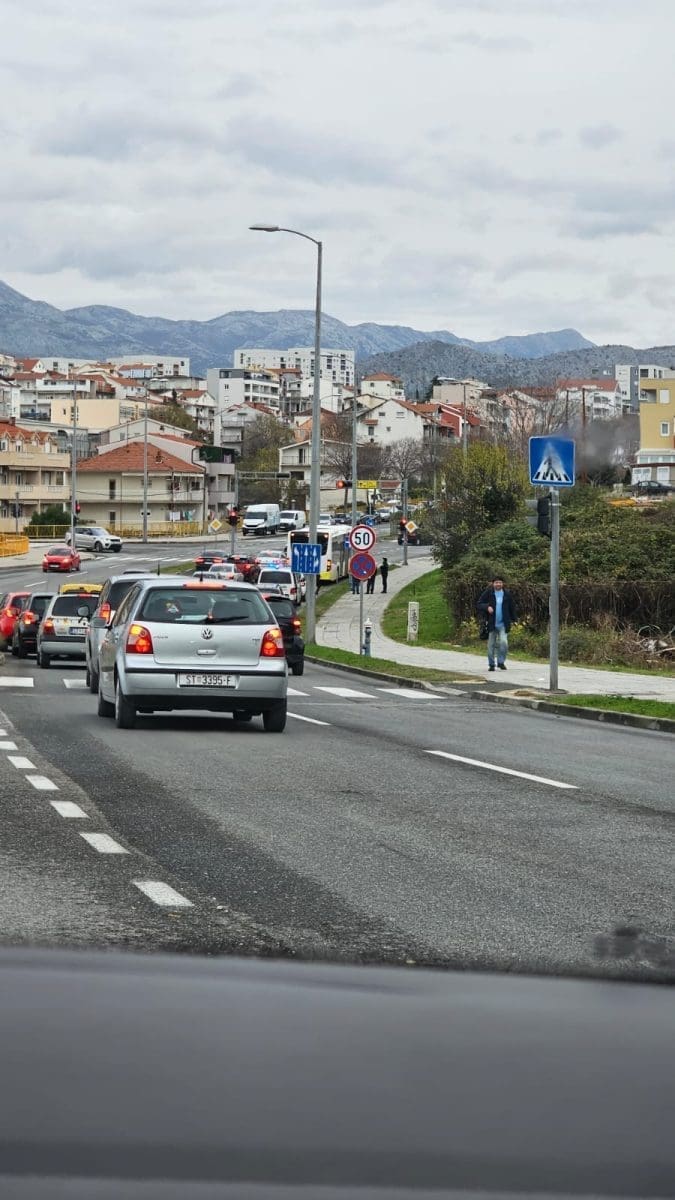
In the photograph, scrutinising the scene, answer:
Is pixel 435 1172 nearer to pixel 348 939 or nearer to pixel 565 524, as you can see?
pixel 348 939

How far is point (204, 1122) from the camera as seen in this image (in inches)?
165

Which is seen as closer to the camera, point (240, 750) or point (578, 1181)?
point (578, 1181)

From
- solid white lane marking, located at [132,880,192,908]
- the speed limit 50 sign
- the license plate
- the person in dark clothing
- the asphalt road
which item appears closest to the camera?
the asphalt road

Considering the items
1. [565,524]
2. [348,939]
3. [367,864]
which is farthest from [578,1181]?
[565,524]

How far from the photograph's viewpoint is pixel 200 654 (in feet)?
57.8

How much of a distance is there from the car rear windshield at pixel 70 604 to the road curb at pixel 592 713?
11.0 m

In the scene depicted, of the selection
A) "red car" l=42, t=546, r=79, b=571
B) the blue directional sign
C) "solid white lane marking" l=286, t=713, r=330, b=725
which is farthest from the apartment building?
"solid white lane marking" l=286, t=713, r=330, b=725

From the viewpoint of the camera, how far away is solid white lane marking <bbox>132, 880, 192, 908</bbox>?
742 cm

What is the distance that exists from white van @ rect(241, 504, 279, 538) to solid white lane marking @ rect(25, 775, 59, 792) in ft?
393

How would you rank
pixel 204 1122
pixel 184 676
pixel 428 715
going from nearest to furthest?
pixel 204 1122 → pixel 184 676 → pixel 428 715

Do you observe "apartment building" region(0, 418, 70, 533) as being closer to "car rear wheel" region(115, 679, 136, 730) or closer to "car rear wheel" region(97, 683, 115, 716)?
"car rear wheel" region(97, 683, 115, 716)

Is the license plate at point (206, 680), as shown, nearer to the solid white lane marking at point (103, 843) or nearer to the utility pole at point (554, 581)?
the solid white lane marking at point (103, 843)

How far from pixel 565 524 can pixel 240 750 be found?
119 ft

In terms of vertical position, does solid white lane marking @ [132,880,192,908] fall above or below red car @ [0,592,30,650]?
above
